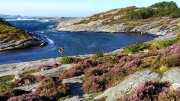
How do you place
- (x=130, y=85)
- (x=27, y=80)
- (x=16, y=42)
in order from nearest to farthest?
(x=130, y=85), (x=27, y=80), (x=16, y=42)

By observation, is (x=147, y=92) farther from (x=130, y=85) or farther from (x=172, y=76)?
(x=172, y=76)

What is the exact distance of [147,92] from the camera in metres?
13.6

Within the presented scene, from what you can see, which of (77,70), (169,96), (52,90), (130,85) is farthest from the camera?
(77,70)

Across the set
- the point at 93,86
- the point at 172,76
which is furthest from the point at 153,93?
the point at 93,86

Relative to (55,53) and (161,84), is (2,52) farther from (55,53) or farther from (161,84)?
(161,84)

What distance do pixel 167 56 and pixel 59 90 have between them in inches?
326

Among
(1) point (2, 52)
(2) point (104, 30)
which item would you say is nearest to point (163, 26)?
(2) point (104, 30)

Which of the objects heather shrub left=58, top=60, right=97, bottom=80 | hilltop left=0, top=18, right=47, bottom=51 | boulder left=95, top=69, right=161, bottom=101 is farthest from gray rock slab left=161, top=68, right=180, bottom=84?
hilltop left=0, top=18, right=47, bottom=51

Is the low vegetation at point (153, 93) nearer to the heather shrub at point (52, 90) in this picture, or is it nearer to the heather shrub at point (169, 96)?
the heather shrub at point (169, 96)

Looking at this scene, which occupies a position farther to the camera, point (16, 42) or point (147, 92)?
point (16, 42)

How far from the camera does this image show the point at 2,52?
313ft

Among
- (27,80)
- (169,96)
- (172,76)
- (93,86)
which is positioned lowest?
(27,80)

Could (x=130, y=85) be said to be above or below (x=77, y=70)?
above

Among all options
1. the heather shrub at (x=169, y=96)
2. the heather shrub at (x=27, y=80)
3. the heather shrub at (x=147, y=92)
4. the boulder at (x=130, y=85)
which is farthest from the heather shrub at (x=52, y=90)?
the heather shrub at (x=169, y=96)
